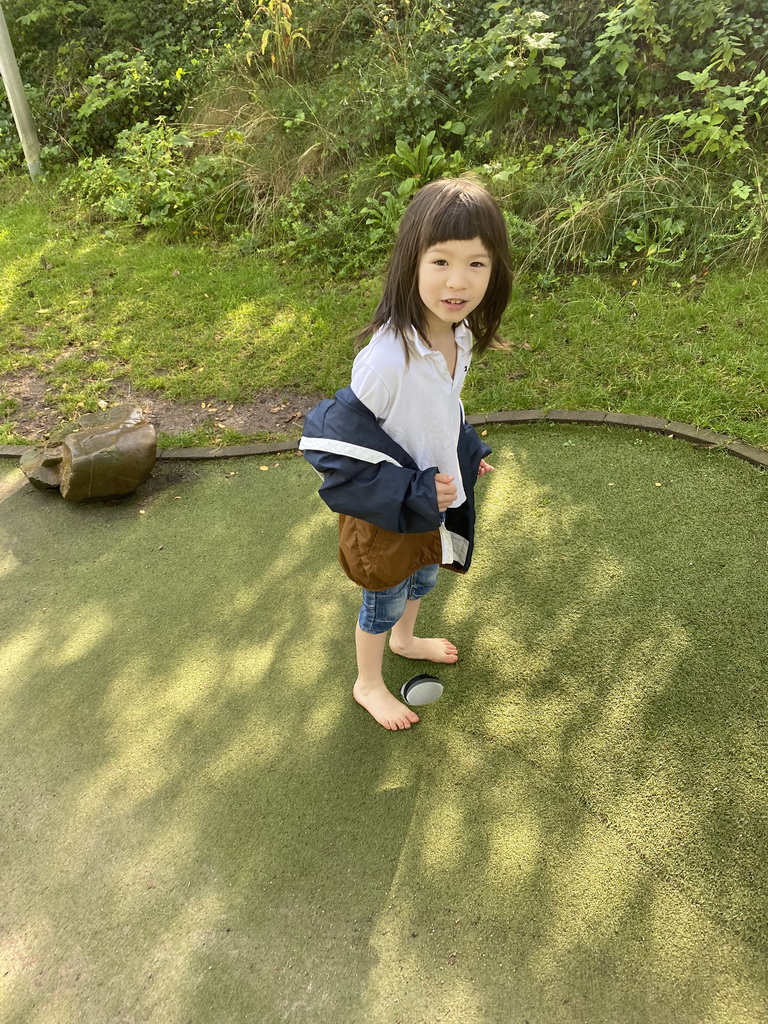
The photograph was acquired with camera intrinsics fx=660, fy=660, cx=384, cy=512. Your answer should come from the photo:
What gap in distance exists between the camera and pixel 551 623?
8.64ft

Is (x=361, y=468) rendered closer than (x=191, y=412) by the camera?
Yes

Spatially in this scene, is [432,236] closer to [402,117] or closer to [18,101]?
[402,117]

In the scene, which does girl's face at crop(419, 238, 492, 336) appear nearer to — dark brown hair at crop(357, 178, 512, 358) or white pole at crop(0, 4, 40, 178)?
dark brown hair at crop(357, 178, 512, 358)

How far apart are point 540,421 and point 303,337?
1.82m

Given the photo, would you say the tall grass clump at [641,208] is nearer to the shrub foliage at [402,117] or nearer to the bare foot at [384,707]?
the shrub foliage at [402,117]

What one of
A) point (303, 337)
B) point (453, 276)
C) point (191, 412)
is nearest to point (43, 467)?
point (191, 412)

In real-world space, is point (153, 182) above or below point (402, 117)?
below

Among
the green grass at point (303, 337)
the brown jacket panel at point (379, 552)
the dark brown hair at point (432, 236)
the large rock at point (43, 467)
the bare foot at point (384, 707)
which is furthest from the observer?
the green grass at point (303, 337)

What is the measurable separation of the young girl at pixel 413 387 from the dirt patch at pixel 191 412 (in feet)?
7.00

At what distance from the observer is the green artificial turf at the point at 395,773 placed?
1.75m

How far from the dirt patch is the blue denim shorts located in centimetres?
189

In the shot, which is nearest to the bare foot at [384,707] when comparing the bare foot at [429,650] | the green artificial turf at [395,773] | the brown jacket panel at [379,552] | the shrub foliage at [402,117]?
the green artificial turf at [395,773]

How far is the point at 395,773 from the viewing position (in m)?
2.19

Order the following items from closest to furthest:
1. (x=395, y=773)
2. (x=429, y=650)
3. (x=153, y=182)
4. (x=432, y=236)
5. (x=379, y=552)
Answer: (x=432, y=236) < (x=379, y=552) < (x=395, y=773) < (x=429, y=650) < (x=153, y=182)
